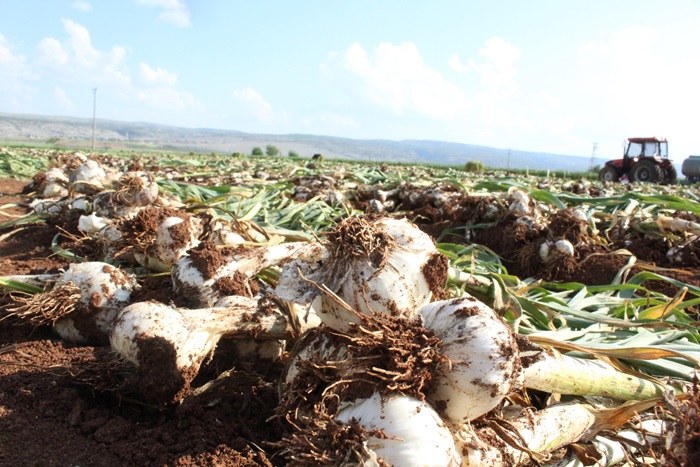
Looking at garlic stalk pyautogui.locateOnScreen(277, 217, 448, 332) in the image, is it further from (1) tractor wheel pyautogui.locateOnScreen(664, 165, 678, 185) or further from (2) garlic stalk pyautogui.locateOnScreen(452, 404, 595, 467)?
(1) tractor wheel pyautogui.locateOnScreen(664, 165, 678, 185)

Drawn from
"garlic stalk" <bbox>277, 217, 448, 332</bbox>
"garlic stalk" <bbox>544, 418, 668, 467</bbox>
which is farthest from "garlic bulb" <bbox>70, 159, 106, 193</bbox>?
"garlic stalk" <bbox>544, 418, 668, 467</bbox>

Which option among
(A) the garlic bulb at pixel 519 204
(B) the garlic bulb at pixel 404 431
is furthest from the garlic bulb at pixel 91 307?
(A) the garlic bulb at pixel 519 204

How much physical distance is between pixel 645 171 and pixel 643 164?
0.28m

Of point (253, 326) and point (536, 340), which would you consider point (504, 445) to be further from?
point (253, 326)

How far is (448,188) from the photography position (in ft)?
20.4

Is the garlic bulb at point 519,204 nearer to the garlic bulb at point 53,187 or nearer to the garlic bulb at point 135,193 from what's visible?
the garlic bulb at point 135,193

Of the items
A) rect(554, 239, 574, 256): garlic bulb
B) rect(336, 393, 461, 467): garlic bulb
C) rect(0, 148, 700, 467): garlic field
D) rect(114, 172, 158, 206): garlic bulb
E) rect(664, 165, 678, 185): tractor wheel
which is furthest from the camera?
rect(664, 165, 678, 185): tractor wheel

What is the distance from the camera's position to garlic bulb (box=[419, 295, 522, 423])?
48.5 inches

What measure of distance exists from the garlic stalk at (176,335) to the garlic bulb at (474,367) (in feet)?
2.72

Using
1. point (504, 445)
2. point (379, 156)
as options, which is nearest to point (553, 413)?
point (504, 445)

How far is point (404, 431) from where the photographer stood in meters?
1.15

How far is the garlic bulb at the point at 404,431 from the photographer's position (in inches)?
44.7

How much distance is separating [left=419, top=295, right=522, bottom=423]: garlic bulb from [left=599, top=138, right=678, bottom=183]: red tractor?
66.2 ft

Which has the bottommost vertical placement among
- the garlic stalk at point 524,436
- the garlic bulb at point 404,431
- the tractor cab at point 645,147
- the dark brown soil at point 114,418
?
the dark brown soil at point 114,418
